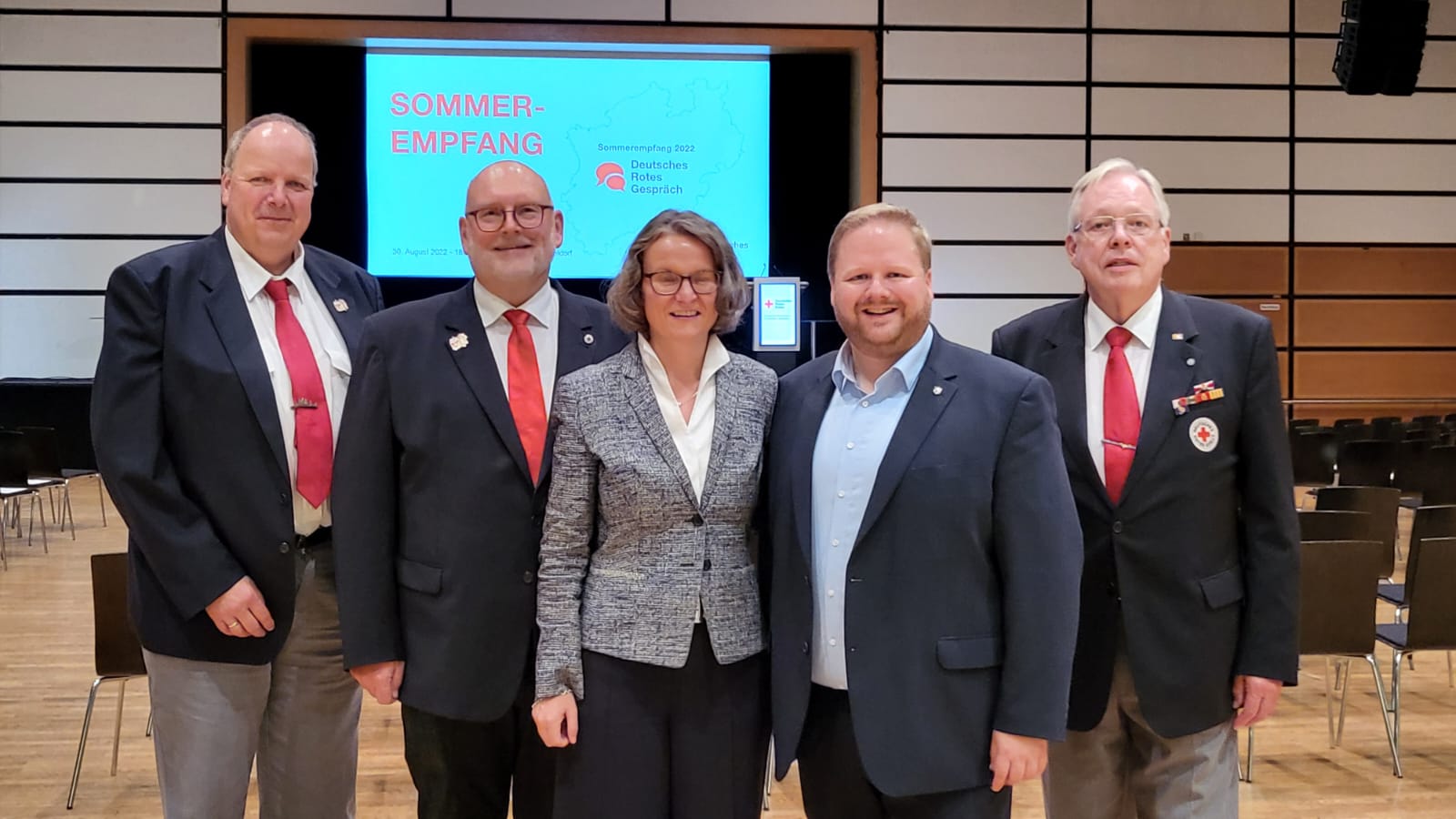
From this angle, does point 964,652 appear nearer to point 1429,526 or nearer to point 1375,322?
point 1429,526

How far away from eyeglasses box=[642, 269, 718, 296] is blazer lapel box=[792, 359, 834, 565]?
0.84ft

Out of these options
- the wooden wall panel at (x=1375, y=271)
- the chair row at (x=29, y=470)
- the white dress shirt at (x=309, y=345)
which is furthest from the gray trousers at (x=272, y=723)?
the wooden wall panel at (x=1375, y=271)

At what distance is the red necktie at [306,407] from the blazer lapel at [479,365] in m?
0.33

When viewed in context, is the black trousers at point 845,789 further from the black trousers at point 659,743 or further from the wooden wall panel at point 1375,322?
the wooden wall panel at point 1375,322

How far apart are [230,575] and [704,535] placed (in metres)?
0.92

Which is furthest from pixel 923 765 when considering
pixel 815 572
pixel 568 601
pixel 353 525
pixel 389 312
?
pixel 389 312

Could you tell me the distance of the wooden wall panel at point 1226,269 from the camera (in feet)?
33.7

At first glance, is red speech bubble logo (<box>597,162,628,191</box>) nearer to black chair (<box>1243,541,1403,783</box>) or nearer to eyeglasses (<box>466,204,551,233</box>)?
black chair (<box>1243,541,1403,783</box>)

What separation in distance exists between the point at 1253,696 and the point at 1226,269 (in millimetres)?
9232

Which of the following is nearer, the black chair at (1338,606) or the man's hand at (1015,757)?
the man's hand at (1015,757)

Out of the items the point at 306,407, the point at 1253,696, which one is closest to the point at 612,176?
the point at 306,407

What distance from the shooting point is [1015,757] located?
171 cm

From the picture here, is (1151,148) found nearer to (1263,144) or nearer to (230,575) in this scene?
(1263,144)

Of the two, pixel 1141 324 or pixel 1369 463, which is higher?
pixel 1141 324
